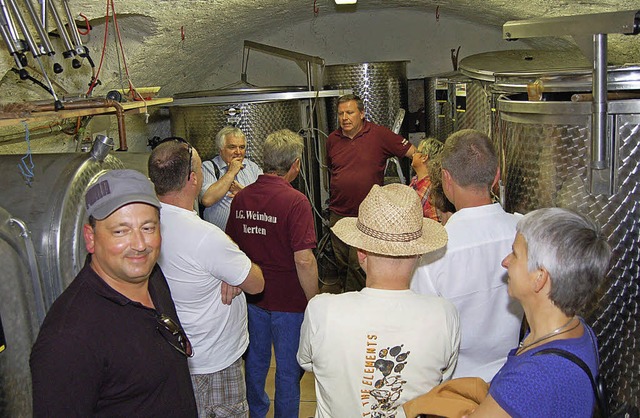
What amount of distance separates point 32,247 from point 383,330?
1350 mm

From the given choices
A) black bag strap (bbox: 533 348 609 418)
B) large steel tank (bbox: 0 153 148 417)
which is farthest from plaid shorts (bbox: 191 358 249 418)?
black bag strap (bbox: 533 348 609 418)

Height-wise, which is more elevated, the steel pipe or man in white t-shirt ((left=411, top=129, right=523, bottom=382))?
the steel pipe

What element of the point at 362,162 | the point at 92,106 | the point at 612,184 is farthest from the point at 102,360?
the point at 362,162

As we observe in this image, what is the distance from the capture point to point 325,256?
6.29 m

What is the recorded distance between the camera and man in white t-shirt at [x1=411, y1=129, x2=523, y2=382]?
7.83ft

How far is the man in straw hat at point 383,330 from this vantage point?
75.3 inches

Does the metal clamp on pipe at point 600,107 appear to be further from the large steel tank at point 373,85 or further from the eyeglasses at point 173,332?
the large steel tank at point 373,85

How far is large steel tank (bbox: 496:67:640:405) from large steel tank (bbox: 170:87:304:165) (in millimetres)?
3244

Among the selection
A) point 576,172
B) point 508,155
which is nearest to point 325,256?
point 508,155

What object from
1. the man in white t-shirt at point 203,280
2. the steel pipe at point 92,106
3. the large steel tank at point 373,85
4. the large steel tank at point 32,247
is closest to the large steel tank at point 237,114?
the large steel tank at point 373,85

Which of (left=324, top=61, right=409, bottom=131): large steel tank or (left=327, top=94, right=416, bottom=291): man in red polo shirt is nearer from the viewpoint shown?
(left=327, top=94, right=416, bottom=291): man in red polo shirt

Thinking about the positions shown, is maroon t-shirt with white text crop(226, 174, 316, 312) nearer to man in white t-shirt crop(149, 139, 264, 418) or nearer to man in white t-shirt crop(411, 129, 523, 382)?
man in white t-shirt crop(149, 139, 264, 418)

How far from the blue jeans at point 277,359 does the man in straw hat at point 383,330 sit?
1.43m

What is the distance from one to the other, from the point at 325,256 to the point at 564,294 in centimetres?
465
